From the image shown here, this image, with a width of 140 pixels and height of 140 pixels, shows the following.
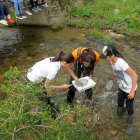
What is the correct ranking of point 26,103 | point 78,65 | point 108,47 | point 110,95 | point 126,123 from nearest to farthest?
point 26,103 < point 108,47 < point 78,65 < point 126,123 < point 110,95

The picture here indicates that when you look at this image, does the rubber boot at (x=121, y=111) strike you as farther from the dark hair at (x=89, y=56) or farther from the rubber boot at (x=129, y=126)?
Answer: the dark hair at (x=89, y=56)

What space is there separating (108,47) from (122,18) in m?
6.03

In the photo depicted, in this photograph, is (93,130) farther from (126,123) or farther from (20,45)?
(20,45)

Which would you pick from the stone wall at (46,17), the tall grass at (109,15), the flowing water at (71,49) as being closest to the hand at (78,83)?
the flowing water at (71,49)

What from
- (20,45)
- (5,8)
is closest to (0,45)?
(20,45)

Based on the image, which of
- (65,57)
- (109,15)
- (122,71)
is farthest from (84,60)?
(109,15)

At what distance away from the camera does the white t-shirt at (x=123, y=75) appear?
210cm

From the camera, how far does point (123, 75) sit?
2219mm

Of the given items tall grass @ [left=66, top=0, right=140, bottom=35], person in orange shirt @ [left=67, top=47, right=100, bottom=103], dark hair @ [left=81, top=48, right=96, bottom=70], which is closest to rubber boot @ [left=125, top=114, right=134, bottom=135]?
person in orange shirt @ [left=67, top=47, right=100, bottom=103]

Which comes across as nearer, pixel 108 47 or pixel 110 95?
pixel 108 47

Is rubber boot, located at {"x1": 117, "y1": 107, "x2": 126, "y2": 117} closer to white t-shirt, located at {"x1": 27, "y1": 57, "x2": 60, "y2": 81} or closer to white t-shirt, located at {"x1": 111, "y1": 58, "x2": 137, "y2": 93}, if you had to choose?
white t-shirt, located at {"x1": 111, "y1": 58, "x2": 137, "y2": 93}

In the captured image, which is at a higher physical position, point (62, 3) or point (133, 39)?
point (62, 3)

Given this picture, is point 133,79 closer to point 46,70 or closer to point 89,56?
point 89,56

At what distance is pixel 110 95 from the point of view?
12.2 ft
